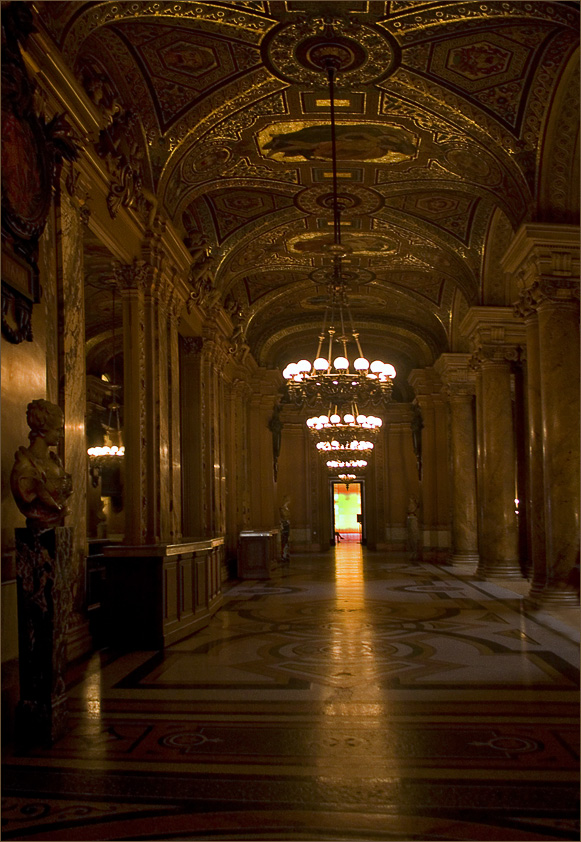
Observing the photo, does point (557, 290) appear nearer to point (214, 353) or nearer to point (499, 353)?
point (499, 353)

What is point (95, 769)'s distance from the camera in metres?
3.67

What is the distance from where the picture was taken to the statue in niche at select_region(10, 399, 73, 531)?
13.8 feet

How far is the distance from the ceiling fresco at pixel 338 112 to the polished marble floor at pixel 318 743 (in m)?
5.39

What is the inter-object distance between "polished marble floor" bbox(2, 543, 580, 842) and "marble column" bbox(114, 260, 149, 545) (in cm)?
172

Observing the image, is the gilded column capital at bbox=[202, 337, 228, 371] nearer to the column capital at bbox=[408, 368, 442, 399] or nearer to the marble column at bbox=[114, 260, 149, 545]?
the marble column at bbox=[114, 260, 149, 545]

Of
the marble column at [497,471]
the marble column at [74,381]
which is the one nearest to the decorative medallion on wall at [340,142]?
the marble column at [74,381]

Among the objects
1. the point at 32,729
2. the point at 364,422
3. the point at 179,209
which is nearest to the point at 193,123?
the point at 179,209

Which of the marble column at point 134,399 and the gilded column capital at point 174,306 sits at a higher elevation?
the gilded column capital at point 174,306

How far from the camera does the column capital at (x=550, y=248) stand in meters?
9.19

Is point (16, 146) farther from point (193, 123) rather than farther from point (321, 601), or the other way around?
point (321, 601)

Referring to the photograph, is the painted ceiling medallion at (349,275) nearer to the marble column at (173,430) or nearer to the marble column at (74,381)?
the marble column at (173,430)

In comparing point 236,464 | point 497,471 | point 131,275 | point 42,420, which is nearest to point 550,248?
point 497,471

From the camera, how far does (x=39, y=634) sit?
4.22 m

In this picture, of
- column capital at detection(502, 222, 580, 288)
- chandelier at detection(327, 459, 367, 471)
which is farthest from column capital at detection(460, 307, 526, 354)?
chandelier at detection(327, 459, 367, 471)
